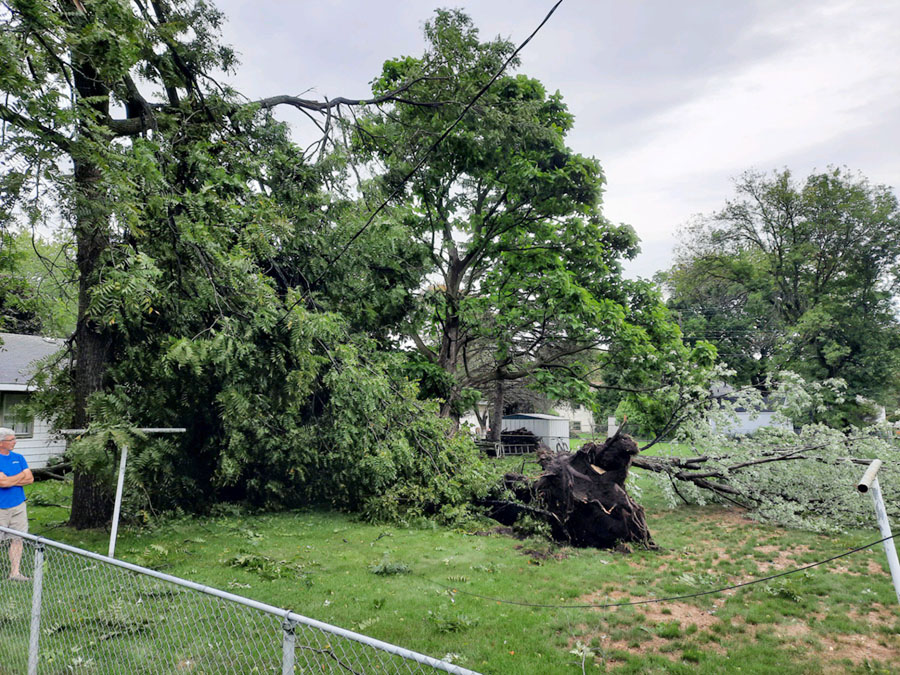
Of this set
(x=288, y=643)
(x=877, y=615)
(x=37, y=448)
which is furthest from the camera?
(x=37, y=448)

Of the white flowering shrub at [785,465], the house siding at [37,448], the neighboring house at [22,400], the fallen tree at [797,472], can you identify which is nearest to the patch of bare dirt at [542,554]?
the fallen tree at [797,472]

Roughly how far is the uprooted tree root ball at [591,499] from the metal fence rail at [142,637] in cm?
444

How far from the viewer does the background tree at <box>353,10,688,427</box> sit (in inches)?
430

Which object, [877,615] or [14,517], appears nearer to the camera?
[877,615]

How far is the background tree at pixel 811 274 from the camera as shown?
855 inches

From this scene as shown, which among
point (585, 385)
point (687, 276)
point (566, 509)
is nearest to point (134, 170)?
point (566, 509)

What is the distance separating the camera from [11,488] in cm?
519

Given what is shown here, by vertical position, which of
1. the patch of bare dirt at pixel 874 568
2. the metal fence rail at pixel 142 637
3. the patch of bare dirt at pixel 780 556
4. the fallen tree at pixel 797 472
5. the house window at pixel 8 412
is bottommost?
the patch of bare dirt at pixel 780 556

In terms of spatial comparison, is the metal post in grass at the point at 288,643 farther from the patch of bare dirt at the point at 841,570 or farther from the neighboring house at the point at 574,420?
the neighboring house at the point at 574,420

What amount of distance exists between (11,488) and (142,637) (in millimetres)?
2659

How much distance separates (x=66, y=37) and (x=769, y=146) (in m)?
12.7

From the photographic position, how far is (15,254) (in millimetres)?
6719

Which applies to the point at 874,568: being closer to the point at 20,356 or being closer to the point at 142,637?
the point at 142,637

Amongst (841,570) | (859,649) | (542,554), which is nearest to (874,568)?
(841,570)
